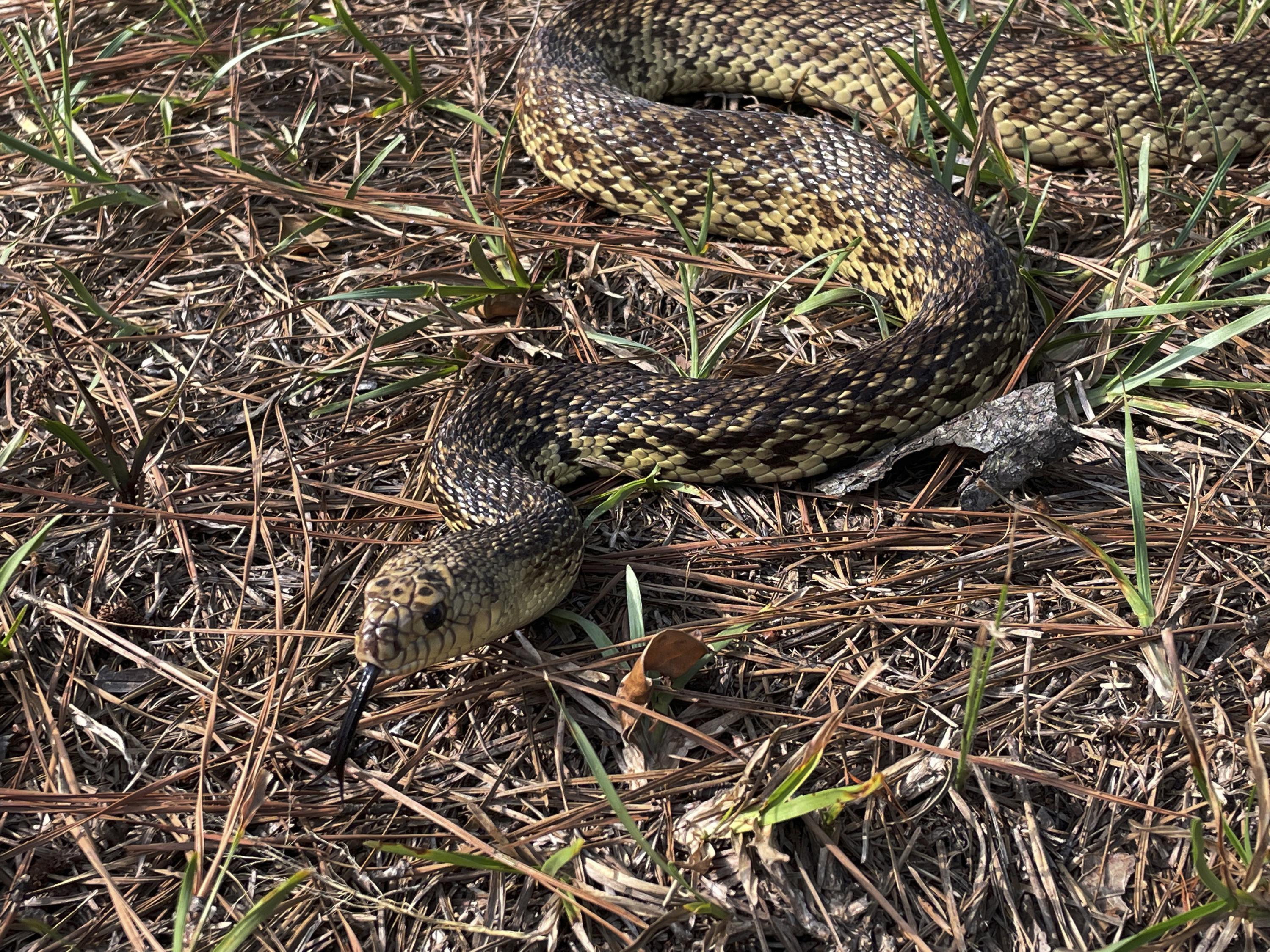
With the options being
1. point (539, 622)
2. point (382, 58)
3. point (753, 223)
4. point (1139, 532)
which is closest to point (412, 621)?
point (539, 622)

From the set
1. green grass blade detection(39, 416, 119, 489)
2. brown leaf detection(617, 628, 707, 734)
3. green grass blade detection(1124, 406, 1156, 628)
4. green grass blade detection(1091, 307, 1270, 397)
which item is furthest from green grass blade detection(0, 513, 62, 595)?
green grass blade detection(1091, 307, 1270, 397)

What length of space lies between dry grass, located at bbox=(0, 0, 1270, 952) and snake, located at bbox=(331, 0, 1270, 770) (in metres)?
0.18

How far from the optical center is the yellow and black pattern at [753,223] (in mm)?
3373

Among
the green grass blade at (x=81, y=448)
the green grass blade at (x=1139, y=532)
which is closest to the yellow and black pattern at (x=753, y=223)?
the green grass blade at (x=1139, y=532)

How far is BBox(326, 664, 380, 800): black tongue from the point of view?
9.43 feet

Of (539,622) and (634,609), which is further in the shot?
(539,622)

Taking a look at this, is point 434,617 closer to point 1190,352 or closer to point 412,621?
point 412,621

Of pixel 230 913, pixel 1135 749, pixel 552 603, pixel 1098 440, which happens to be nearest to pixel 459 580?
pixel 552 603

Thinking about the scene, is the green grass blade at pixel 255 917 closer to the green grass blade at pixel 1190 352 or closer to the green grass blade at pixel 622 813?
the green grass blade at pixel 622 813

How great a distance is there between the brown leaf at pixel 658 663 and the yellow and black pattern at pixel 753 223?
45 cm

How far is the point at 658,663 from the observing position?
9.96 feet

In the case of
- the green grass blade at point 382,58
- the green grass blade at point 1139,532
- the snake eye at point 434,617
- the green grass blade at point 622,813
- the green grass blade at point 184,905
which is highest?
the green grass blade at point 382,58

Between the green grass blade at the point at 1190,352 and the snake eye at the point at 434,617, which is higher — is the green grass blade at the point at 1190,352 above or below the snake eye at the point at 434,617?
above

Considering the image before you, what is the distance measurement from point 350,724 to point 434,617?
373mm
